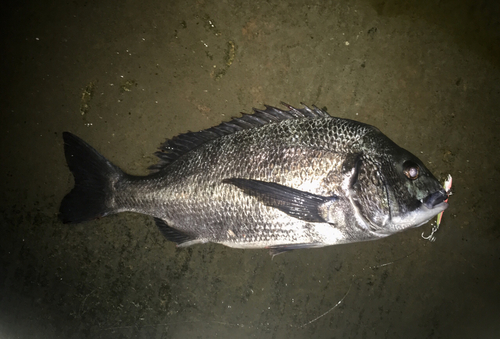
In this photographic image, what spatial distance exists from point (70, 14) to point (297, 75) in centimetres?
205

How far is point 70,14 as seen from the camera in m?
2.42

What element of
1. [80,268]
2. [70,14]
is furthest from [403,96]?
[80,268]

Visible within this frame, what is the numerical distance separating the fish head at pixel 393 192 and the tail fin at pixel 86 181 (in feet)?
5.91

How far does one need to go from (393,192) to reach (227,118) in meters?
1.47

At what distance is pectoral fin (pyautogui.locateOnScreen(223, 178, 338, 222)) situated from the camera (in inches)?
70.5

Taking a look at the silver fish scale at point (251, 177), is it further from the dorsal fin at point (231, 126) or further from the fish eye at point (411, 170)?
the fish eye at point (411, 170)

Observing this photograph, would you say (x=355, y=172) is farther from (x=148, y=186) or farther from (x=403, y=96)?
(x=148, y=186)

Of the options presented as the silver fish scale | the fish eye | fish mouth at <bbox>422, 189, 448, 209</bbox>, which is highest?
the fish eye

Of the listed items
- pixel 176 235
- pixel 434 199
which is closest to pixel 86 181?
pixel 176 235

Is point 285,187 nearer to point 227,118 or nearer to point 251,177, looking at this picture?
point 251,177

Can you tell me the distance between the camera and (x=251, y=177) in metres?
1.89

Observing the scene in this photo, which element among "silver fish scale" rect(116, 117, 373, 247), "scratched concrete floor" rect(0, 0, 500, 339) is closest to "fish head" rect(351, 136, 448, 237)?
"silver fish scale" rect(116, 117, 373, 247)

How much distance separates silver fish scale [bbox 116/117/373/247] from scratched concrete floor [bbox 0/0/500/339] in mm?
575

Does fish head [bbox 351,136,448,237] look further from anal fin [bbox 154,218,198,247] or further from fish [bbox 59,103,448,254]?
anal fin [bbox 154,218,198,247]
